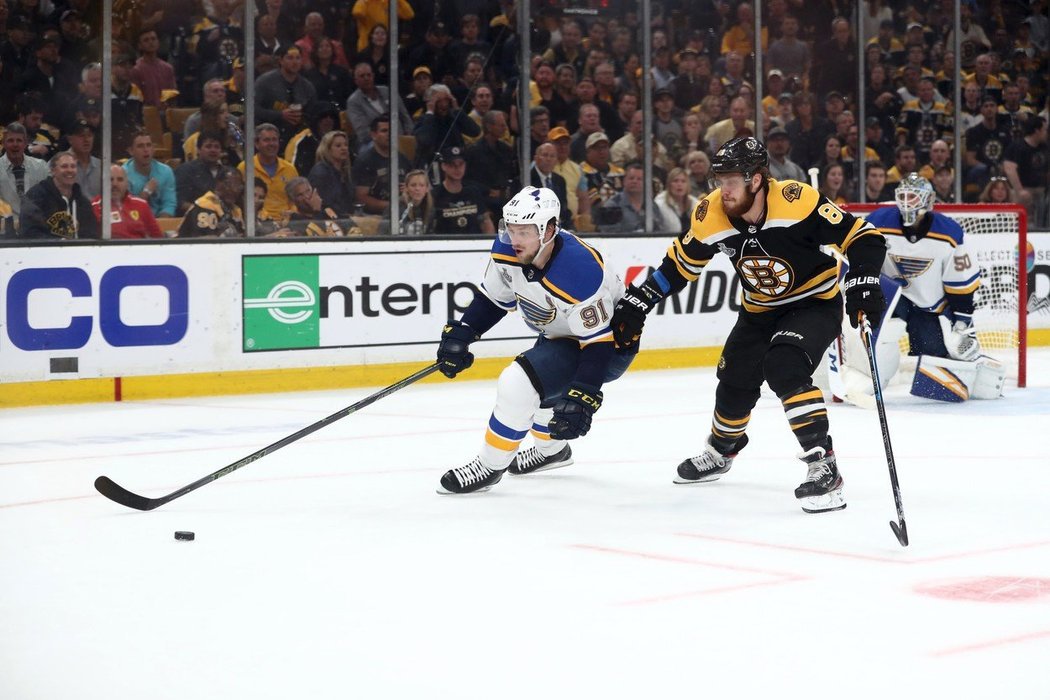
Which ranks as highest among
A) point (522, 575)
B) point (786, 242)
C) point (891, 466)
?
point (786, 242)

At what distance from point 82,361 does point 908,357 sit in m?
4.35

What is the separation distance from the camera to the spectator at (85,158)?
7.94 meters

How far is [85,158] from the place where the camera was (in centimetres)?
796

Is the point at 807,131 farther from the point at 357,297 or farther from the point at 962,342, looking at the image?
the point at 357,297

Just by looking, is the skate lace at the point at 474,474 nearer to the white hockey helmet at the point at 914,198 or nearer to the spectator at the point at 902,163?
the white hockey helmet at the point at 914,198

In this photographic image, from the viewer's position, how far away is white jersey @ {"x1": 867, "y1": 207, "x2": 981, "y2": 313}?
7.50 m

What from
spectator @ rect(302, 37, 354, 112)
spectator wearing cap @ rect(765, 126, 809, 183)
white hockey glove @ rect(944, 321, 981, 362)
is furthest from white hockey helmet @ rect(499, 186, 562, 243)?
spectator wearing cap @ rect(765, 126, 809, 183)

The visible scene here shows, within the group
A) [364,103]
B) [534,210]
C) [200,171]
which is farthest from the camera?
[364,103]

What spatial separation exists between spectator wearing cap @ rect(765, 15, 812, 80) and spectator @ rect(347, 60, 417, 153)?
3.17 metres

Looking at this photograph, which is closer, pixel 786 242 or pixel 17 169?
pixel 786 242

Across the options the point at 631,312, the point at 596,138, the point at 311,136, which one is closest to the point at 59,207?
the point at 311,136

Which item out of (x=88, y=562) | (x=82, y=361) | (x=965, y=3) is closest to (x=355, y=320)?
(x=82, y=361)

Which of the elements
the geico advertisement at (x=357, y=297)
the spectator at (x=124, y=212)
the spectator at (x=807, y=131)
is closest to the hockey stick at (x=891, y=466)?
the geico advertisement at (x=357, y=297)

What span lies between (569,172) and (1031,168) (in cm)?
422
